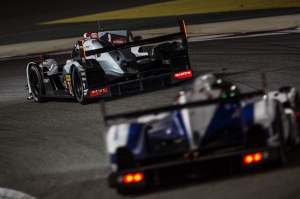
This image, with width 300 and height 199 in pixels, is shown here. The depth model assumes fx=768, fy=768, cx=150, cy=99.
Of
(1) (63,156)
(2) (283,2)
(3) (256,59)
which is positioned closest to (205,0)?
(2) (283,2)

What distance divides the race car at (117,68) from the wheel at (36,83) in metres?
0.21

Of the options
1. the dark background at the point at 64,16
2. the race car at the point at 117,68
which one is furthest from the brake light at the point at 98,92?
the dark background at the point at 64,16

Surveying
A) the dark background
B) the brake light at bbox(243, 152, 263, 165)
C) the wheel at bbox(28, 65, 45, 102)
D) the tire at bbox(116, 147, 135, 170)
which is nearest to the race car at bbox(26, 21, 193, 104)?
the wheel at bbox(28, 65, 45, 102)

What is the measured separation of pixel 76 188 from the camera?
9.47m

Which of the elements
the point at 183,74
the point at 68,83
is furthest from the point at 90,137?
the point at 183,74

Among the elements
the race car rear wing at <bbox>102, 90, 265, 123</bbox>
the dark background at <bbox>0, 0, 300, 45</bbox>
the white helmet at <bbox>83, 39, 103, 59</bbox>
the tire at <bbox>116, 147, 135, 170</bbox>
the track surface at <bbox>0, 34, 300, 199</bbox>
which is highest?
the race car rear wing at <bbox>102, 90, 265, 123</bbox>

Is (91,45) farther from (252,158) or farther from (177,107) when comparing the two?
(252,158)

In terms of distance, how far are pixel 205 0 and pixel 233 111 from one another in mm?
28114

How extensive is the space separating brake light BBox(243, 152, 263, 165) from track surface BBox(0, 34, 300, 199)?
0.83 feet

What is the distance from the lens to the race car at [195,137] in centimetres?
838

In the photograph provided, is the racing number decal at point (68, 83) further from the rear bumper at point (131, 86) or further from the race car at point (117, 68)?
the rear bumper at point (131, 86)

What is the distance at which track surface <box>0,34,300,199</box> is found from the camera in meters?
8.52

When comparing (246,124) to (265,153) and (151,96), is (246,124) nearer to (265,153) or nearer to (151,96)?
(265,153)

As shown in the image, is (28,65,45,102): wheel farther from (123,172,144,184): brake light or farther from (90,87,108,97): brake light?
(123,172,144,184): brake light
